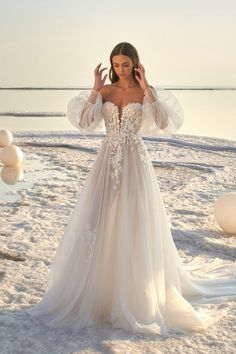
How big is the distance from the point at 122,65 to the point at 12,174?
27.2 ft

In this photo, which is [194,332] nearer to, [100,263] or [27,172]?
[100,263]

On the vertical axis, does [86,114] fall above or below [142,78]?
below

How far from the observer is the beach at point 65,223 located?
14.2 ft

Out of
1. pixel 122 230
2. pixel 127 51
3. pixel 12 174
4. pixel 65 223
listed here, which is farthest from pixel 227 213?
pixel 12 174

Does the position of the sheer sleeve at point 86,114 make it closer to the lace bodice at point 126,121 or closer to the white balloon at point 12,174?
the lace bodice at point 126,121

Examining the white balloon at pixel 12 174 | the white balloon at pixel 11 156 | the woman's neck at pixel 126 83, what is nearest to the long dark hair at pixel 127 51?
the woman's neck at pixel 126 83

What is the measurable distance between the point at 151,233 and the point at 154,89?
1.22m

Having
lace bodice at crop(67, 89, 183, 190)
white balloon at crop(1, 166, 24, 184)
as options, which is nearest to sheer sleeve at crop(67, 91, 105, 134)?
lace bodice at crop(67, 89, 183, 190)

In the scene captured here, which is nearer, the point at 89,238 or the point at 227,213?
the point at 89,238

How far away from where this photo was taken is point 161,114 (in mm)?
4574

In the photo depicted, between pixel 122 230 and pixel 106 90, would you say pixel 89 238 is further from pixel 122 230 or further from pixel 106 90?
pixel 106 90

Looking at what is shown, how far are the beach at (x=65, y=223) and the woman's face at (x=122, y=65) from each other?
2117mm

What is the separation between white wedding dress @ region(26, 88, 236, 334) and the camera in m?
4.57

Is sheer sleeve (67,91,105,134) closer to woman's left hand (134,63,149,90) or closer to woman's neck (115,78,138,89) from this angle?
woman's neck (115,78,138,89)
